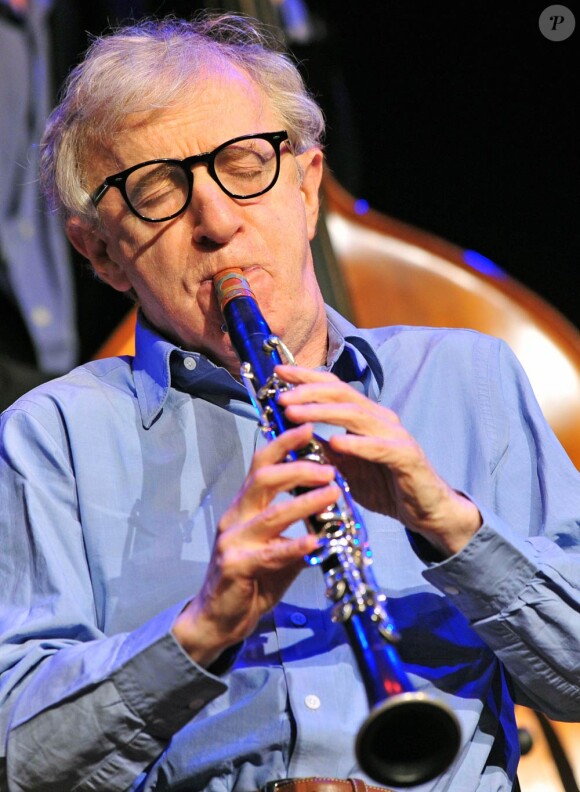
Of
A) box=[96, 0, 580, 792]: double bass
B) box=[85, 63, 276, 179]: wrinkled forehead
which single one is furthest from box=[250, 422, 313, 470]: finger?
box=[96, 0, 580, 792]: double bass

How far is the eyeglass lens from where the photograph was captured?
1527 mm

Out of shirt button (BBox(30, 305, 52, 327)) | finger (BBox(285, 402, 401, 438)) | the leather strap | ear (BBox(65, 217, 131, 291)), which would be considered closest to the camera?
finger (BBox(285, 402, 401, 438))

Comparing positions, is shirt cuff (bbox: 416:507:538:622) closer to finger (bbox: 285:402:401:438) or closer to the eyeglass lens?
finger (bbox: 285:402:401:438)

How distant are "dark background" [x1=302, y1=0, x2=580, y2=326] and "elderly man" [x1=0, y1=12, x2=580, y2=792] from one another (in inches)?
48.6

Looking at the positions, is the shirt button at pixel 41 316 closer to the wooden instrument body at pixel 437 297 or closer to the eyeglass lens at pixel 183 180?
the wooden instrument body at pixel 437 297

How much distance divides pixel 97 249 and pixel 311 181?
1.17 ft

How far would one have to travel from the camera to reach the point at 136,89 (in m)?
1.55

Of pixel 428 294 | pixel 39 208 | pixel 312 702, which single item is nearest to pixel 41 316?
pixel 39 208

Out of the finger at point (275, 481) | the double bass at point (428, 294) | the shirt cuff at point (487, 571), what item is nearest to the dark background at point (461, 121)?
the double bass at point (428, 294)

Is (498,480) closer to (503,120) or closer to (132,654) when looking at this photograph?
(132,654)

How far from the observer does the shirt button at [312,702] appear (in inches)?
51.1

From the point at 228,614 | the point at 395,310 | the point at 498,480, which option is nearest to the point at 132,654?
the point at 228,614

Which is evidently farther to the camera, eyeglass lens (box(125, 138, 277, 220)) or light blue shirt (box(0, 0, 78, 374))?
light blue shirt (box(0, 0, 78, 374))

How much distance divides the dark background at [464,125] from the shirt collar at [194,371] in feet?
4.56
